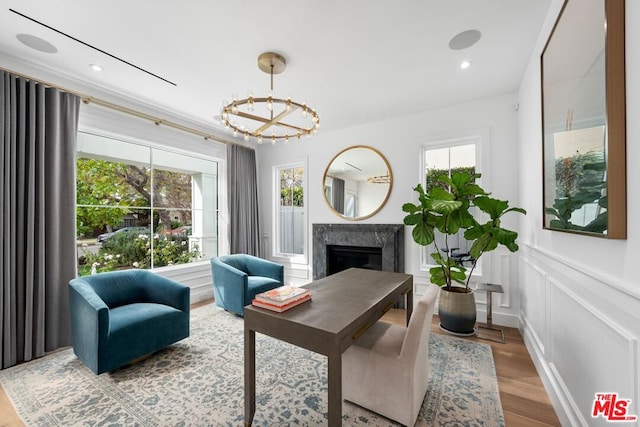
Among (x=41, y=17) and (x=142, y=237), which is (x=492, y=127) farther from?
(x=142, y=237)

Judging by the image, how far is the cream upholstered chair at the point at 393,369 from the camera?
1.48 metres

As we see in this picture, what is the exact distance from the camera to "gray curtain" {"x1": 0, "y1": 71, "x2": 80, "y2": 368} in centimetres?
222

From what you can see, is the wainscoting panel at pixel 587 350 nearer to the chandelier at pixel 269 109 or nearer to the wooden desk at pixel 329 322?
the wooden desk at pixel 329 322

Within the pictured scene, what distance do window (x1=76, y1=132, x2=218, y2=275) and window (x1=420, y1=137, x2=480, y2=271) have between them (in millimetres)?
3314

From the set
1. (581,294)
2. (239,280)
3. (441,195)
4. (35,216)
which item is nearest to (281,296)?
(581,294)

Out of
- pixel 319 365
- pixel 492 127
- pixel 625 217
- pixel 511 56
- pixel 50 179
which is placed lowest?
pixel 319 365

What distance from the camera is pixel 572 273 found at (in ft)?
4.79

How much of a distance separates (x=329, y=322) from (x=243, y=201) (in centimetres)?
354

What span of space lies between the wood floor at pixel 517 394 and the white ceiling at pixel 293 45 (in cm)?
269

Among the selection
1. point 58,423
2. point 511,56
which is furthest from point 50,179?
point 511,56

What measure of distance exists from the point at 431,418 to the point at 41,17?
3.81 meters

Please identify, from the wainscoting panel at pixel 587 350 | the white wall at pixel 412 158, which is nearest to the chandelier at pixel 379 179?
the white wall at pixel 412 158

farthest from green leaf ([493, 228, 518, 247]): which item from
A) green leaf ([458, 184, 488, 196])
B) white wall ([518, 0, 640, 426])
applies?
green leaf ([458, 184, 488, 196])

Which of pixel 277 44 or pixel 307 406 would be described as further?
pixel 277 44
